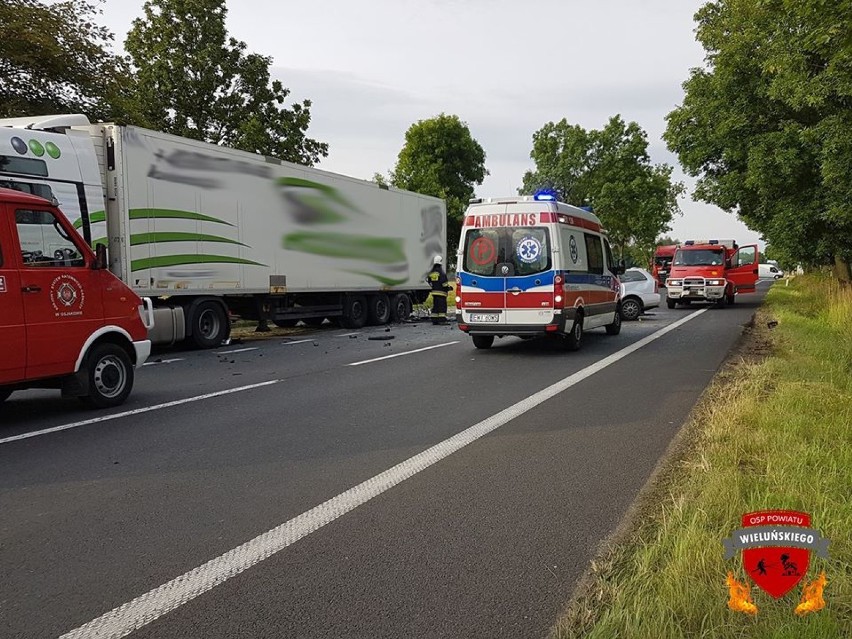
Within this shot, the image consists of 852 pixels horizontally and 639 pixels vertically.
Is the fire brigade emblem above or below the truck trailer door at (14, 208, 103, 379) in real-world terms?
below

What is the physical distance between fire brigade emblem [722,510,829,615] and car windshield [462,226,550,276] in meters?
9.88

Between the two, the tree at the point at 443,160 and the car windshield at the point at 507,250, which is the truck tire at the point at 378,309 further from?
the tree at the point at 443,160

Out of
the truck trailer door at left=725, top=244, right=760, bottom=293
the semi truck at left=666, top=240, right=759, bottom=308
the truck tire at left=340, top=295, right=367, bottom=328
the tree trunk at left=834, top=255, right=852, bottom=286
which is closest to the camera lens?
the truck tire at left=340, top=295, right=367, bottom=328

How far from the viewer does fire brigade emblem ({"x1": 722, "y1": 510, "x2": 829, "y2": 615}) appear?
2287mm

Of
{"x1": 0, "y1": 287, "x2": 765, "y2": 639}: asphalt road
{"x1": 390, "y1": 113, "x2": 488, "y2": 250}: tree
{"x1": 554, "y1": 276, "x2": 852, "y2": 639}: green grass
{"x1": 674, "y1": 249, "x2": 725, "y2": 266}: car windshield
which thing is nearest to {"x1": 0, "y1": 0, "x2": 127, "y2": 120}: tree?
{"x1": 0, "y1": 287, "x2": 765, "y2": 639}: asphalt road

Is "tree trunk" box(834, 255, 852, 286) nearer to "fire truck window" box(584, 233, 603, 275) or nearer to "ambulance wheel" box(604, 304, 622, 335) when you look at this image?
"ambulance wheel" box(604, 304, 622, 335)

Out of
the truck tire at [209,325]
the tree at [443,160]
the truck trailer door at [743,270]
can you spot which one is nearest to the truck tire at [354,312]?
the truck tire at [209,325]

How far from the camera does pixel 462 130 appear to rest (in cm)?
5653

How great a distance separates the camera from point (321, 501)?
4.63 m

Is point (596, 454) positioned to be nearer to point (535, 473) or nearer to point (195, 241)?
point (535, 473)

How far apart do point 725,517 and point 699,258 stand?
25307 millimetres

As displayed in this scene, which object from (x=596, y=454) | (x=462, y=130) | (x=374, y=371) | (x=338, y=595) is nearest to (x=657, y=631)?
(x=338, y=595)

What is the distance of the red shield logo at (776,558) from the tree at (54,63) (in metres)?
19.0

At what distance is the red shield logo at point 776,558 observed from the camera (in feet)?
7.60
